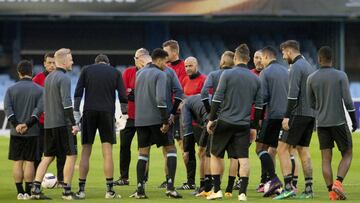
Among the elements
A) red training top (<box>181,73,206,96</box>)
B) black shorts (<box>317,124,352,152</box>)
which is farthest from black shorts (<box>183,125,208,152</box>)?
black shorts (<box>317,124,352,152</box>)

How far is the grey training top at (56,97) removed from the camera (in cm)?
1566

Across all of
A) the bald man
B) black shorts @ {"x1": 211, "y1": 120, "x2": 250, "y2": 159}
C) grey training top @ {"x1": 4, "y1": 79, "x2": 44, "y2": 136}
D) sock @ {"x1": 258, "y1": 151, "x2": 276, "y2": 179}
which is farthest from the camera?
the bald man

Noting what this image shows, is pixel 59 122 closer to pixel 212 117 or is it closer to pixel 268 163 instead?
pixel 212 117

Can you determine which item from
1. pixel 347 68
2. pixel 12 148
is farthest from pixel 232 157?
pixel 347 68

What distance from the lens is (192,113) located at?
17.4m

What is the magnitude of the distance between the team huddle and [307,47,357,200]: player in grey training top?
0.01 m

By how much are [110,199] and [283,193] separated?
95.4 inches

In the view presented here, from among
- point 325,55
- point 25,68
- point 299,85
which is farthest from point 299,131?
point 25,68

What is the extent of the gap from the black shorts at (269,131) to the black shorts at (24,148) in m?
3.22

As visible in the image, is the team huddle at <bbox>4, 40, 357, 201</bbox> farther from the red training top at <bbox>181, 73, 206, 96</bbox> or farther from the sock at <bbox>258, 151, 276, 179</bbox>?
the red training top at <bbox>181, 73, 206, 96</bbox>

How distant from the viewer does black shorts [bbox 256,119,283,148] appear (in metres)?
16.3

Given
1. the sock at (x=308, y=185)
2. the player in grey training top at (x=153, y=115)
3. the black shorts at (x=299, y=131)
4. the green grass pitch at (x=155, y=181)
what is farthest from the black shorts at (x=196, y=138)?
the sock at (x=308, y=185)

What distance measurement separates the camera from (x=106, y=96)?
16094 mm

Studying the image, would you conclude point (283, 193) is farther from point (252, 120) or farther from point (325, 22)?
point (325, 22)
